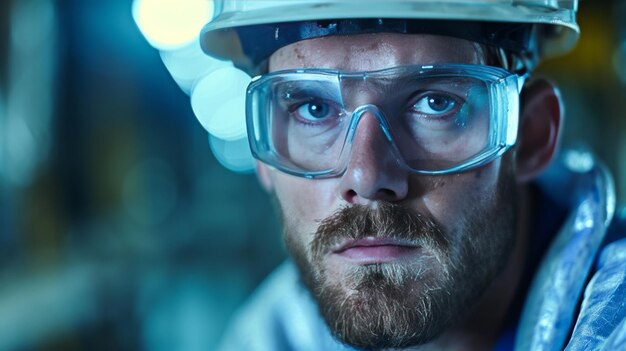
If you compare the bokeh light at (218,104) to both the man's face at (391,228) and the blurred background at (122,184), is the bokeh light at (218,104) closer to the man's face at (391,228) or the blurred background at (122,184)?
the blurred background at (122,184)

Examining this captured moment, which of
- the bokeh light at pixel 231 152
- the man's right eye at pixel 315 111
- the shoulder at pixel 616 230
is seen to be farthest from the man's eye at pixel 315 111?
the bokeh light at pixel 231 152

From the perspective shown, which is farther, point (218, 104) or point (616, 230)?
point (218, 104)

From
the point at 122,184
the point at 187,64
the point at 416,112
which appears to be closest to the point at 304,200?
the point at 416,112

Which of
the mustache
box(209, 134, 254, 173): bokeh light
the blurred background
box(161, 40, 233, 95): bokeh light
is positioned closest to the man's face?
the mustache

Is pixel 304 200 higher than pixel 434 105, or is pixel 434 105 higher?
pixel 434 105

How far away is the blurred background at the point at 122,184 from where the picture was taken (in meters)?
4.62

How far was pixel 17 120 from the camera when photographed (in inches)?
182

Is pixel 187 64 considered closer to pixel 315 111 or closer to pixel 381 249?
pixel 315 111

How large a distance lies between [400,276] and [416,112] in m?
0.32

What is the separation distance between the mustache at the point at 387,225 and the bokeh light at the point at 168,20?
18.5ft

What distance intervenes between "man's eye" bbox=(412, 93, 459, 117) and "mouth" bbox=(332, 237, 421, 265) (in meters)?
0.26

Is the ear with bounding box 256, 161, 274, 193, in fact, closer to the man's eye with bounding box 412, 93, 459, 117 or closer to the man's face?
the man's face

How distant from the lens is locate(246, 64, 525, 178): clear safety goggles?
1318mm

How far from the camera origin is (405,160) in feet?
A: 4.32
